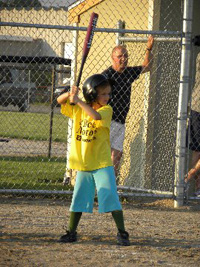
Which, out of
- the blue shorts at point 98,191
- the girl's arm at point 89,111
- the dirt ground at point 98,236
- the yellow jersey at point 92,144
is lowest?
the dirt ground at point 98,236

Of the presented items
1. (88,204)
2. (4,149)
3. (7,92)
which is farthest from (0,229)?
(7,92)

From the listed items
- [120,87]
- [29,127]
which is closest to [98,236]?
[120,87]

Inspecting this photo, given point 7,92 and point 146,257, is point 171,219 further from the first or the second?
point 7,92

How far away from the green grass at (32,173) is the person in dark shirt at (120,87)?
1001mm

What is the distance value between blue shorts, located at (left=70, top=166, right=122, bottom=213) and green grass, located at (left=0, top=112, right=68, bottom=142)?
32.4ft

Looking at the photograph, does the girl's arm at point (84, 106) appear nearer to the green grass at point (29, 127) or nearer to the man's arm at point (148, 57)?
the man's arm at point (148, 57)

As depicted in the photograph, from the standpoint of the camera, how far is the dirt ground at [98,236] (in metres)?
5.50

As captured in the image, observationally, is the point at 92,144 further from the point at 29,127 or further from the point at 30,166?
the point at 29,127

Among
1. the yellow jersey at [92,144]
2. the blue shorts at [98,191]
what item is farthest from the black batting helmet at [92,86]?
the blue shorts at [98,191]

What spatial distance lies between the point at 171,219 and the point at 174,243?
1251mm

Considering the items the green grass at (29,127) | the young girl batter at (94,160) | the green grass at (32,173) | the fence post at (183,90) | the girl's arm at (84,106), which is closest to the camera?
the girl's arm at (84,106)

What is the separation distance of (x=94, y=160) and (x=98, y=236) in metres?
0.72

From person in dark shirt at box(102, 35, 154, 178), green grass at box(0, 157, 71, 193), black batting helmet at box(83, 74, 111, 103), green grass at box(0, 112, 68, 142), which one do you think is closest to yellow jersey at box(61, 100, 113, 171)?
black batting helmet at box(83, 74, 111, 103)

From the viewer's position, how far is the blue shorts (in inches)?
240
